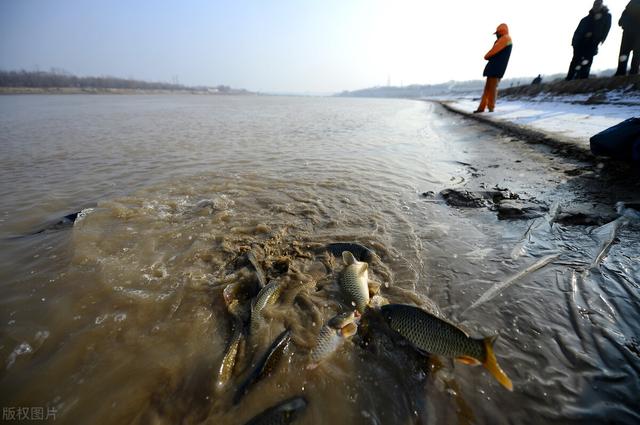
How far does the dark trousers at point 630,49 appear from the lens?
10971mm

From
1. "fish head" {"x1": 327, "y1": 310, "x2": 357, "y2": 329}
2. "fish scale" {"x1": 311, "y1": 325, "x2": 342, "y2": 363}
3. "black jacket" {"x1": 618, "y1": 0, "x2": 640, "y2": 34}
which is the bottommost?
"fish scale" {"x1": 311, "y1": 325, "x2": 342, "y2": 363}

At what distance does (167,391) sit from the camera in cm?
194

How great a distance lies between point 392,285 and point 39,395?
290 centimetres

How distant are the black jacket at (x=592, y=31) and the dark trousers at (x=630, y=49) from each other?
45.4 inches

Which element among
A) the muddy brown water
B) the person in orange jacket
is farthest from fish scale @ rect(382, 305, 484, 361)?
the person in orange jacket

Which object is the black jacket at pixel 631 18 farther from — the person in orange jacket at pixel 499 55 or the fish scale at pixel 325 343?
the fish scale at pixel 325 343

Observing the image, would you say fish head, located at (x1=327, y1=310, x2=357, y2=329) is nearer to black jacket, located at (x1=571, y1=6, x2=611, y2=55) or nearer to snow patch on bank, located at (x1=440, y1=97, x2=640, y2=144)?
snow patch on bank, located at (x1=440, y1=97, x2=640, y2=144)

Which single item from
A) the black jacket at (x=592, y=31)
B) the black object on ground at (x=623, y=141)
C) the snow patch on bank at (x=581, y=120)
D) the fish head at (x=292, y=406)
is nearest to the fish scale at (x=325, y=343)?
the fish head at (x=292, y=406)

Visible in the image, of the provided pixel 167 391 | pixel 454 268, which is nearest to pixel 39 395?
pixel 167 391

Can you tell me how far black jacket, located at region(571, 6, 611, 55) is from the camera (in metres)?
11.9

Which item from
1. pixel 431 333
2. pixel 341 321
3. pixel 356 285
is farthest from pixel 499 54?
pixel 341 321

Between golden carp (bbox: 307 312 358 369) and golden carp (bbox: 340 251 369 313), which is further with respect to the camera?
golden carp (bbox: 340 251 369 313)

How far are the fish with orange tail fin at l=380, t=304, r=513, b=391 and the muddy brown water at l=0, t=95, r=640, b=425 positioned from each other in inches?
9.1

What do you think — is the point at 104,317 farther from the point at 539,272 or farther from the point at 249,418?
the point at 539,272
